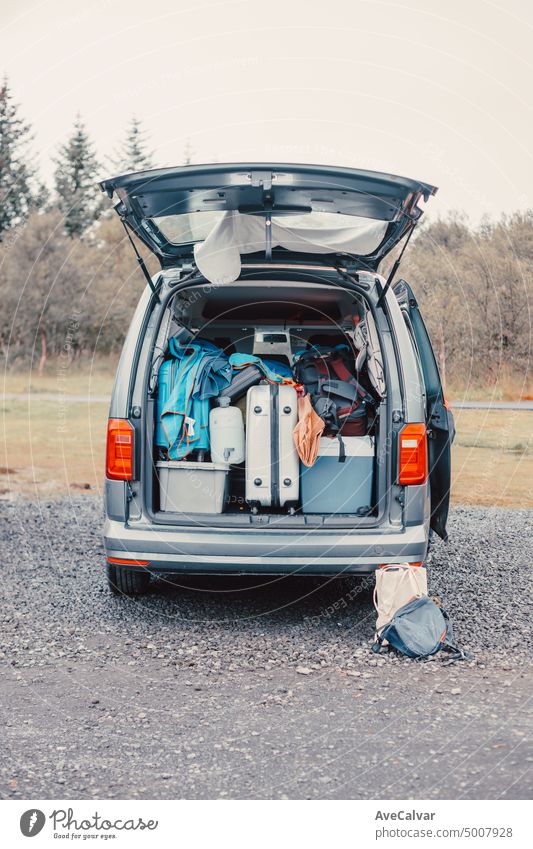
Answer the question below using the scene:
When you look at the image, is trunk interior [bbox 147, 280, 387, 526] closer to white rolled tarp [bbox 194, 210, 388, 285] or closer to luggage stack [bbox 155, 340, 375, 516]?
luggage stack [bbox 155, 340, 375, 516]

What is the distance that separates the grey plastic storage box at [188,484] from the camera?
15.6 feet

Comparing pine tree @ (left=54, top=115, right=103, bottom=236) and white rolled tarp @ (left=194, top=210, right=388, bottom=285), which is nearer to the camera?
white rolled tarp @ (left=194, top=210, right=388, bottom=285)

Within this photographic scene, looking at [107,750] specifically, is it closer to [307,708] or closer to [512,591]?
[307,708]

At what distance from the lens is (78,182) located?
40625 millimetres

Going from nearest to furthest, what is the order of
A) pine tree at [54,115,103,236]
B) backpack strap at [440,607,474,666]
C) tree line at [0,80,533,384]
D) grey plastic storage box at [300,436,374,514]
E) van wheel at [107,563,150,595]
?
backpack strap at [440,607,474,666]
grey plastic storage box at [300,436,374,514]
van wheel at [107,563,150,595]
tree line at [0,80,533,384]
pine tree at [54,115,103,236]

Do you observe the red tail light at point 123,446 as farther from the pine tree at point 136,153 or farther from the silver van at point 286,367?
the pine tree at point 136,153

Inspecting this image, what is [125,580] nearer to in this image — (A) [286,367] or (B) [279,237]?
(A) [286,367]

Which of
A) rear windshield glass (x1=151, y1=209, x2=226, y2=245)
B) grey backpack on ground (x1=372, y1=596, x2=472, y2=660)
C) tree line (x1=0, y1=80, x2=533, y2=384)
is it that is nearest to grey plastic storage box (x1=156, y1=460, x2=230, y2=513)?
grey backpack on ground (x1=372, y1=596, x2=472, y2=660)

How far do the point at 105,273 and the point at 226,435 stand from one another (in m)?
22.2

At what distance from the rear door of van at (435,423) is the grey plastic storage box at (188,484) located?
1.28 meters

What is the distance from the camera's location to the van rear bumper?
174 inches

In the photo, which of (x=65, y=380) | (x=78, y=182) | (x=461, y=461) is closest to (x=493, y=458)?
(x=461, y=461)

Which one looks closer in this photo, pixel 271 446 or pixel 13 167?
pixel 271 446

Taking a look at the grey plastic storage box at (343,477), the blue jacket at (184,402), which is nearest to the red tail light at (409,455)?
the grey plastic storage box at (343,477)
